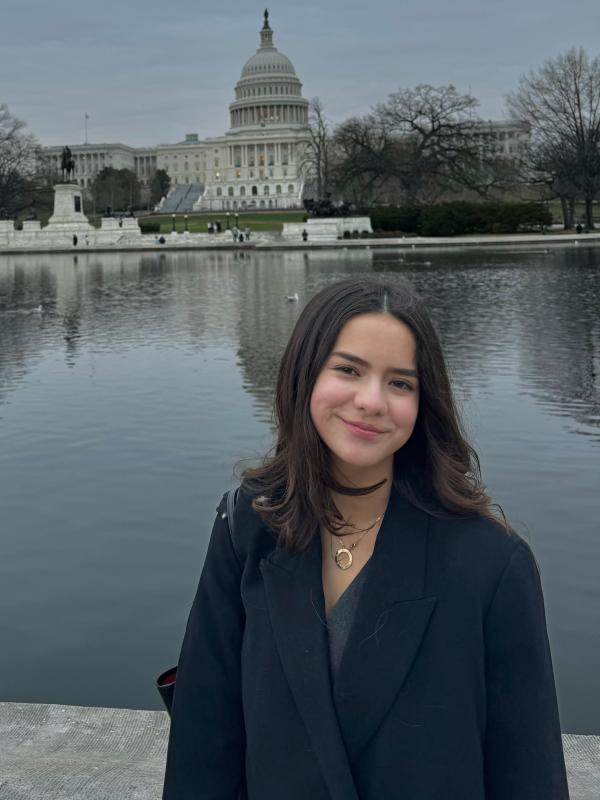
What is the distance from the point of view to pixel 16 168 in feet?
280

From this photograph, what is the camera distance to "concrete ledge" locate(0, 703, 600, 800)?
3.15 m

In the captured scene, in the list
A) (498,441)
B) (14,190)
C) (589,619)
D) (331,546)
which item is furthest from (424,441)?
(14,190)

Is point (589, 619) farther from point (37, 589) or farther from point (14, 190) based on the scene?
point (14, 190)

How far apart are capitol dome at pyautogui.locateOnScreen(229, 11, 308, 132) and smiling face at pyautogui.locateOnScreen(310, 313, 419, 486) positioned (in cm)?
15090

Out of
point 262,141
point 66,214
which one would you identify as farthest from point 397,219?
point 262,141

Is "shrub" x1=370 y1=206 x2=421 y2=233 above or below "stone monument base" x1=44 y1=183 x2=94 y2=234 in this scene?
below

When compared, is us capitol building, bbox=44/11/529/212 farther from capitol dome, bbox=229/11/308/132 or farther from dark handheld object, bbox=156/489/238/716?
dark handheld object, bbox=156/489/238/716

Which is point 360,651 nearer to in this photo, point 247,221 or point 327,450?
point 327,450

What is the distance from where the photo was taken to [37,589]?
253 inches

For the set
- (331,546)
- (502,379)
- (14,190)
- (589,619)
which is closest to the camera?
(331,546)

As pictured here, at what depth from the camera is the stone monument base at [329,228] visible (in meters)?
60.7

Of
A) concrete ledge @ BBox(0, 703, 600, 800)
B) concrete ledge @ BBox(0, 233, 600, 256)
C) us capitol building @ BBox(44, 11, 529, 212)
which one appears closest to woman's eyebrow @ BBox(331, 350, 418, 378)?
concrete ledge @ BBox(0, 703, 600, 800)

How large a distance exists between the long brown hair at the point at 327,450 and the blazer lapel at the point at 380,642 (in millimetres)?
164

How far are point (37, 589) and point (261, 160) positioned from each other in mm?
148876
